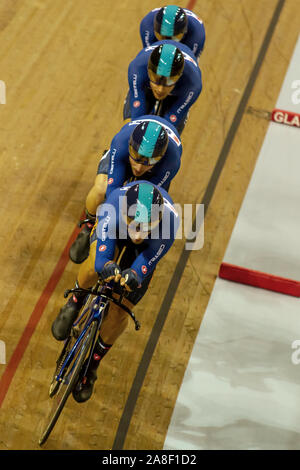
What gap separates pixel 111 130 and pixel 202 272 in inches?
67.6

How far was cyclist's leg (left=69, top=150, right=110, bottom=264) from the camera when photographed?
516 centimetres

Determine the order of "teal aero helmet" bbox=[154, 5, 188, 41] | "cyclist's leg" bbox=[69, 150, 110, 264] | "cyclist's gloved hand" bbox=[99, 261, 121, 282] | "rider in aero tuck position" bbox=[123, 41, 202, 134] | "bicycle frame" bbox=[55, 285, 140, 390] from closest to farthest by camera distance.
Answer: "cyclist's gloved hand" bbox=[99, 261, 121, 282]
"bicycle frame" bbox=[55, 285, 140, 390]
"cyclist's leg" bbox=[69, 150, 110, 264]
"rider in aero tuck position" bbox=[123, 41, 202, 134]
"teal aero helmet" bbox=[154, 5, 188, 41]

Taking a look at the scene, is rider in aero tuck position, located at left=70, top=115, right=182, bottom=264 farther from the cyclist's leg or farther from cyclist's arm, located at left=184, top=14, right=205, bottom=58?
cyclist's arm, located at left=184, top=14, right=205, bottom=58

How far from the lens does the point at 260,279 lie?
5.75 meters

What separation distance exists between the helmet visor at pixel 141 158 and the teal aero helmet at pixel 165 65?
743mm

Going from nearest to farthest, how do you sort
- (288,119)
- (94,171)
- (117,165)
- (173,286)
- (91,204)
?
(117,165) → (91,204) → (173,286) → (94,171) → (288,119)

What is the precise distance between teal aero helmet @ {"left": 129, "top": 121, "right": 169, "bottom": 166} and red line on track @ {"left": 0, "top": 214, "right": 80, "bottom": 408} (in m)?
1.42

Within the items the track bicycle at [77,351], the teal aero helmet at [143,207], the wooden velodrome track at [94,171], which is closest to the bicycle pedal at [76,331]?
the track bicycle at [77,351]

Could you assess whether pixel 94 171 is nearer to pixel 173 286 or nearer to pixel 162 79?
pixel 173 286

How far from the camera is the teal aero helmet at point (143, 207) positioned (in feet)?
13.2

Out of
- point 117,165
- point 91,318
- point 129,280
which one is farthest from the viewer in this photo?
point 117,165

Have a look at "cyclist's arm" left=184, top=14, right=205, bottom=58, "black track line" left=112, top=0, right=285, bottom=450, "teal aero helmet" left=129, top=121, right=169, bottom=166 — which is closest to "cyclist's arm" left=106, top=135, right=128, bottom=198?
"teal aero helmet" left=129, top=121, right=169, bottom=166

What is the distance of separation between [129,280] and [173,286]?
65.7 inches

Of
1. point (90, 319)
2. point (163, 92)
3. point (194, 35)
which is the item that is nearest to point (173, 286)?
point (90, 319)
